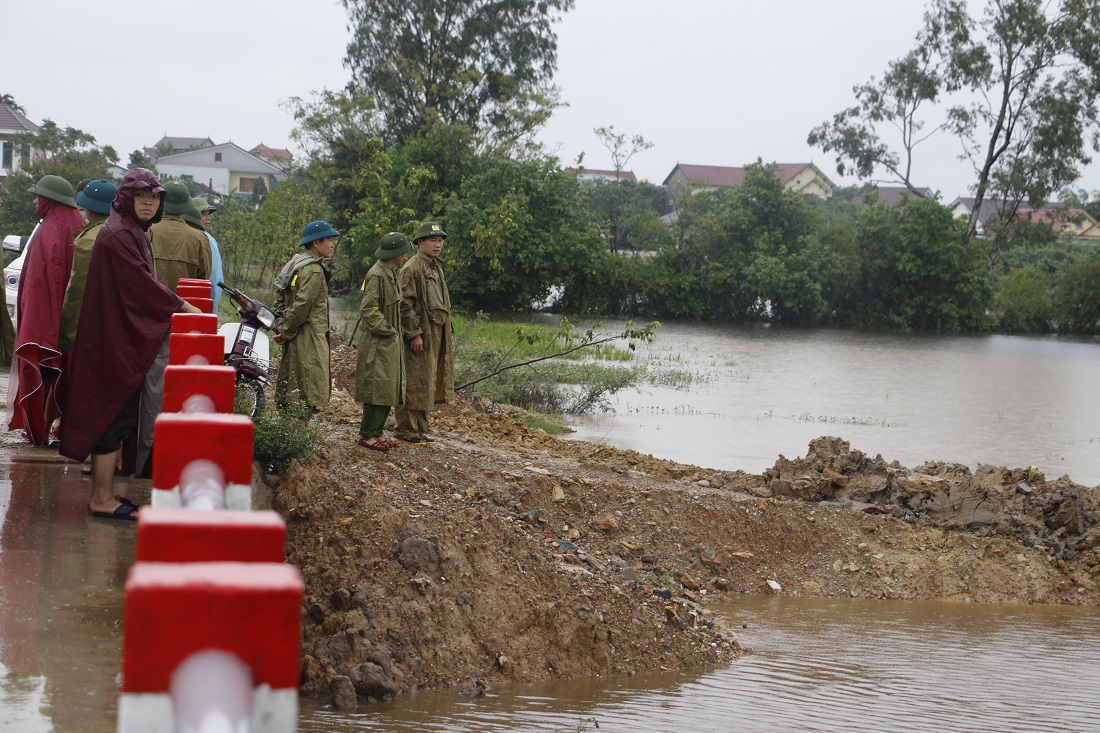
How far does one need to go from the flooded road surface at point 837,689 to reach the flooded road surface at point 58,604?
0.92m

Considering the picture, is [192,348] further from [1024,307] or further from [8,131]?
[8,131]

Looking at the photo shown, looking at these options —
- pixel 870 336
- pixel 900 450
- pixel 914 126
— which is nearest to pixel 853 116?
pixel 914 126

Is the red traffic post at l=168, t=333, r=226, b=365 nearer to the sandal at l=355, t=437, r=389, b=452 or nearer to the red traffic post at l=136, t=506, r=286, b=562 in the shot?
the red traffic post at l=136, t=506, r=286, b=562

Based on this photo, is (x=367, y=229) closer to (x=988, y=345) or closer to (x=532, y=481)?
(x=532, y=481)

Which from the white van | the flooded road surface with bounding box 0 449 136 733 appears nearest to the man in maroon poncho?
the flooded road surface with bounding box 0 449 136 733

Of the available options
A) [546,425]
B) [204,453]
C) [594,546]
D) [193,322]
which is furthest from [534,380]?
[204,453]

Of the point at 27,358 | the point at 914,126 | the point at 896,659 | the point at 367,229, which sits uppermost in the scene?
the point at 914,126

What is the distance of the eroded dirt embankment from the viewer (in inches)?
211

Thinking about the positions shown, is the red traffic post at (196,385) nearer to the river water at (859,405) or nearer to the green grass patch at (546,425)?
the river water at (859,405)

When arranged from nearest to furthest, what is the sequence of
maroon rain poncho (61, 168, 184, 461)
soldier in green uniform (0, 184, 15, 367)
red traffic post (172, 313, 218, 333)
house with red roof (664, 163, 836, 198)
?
red traffic post (172, 313, 218, 333) → maroon rain poncho (61, 168, 184, 461) → soldier in green uniform (0, 184, 15, 367) → house with red roof (664, 163, 836, 198)

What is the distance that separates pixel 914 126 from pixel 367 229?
108 ft

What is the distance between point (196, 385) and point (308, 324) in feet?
20.1

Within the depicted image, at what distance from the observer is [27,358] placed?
6.42m

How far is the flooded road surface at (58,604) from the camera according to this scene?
340cm
